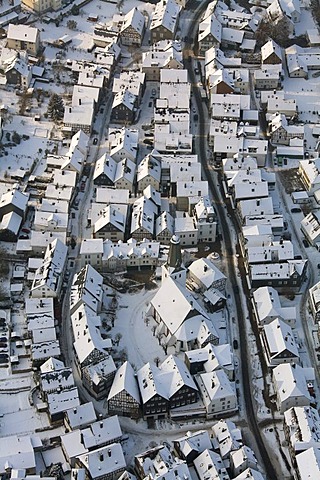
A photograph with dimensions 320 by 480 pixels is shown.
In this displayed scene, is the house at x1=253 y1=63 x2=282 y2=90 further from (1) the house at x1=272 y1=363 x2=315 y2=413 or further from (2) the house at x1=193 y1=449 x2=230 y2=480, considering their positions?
(2) the house at x1=193 y1=449 x2=230 y2=480

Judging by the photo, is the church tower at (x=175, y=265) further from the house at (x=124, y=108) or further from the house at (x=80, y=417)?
the house at (x=124, y=108)

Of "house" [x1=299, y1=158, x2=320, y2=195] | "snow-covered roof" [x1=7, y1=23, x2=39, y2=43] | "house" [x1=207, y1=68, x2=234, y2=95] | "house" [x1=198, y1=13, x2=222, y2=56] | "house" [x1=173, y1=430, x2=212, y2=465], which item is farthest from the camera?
"house" [x1=198, y1=13, x2=222, y2=56]

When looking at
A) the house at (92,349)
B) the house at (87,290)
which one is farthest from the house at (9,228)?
the house at (92,349)

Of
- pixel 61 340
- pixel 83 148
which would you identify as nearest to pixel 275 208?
pixel 83 148

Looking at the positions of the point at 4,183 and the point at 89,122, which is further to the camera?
the point at 89,122

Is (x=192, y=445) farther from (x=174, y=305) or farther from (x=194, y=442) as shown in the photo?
(x=174, y=305)

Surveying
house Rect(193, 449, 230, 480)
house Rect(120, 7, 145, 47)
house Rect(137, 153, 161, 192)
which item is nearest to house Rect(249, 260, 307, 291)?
house Rect(137, 153, 161, 192)

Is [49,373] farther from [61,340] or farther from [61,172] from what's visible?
[61,172]
